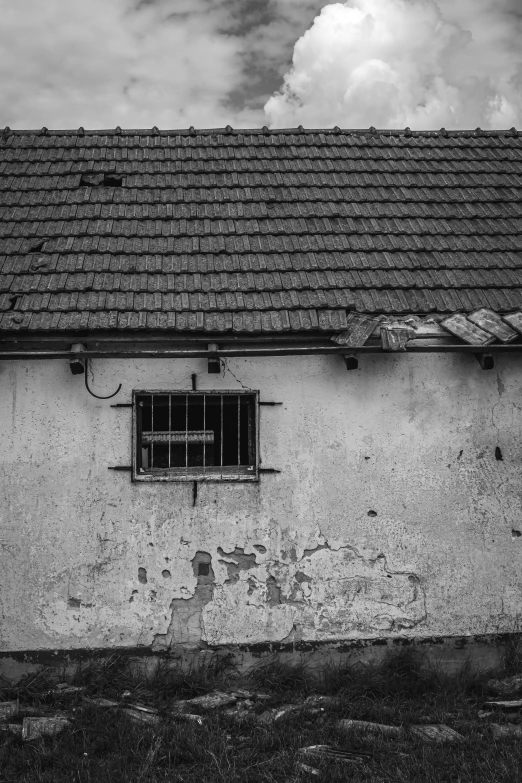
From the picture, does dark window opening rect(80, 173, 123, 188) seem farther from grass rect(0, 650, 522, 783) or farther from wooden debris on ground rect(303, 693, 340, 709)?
wooden debris on ground rect(303, 693, 340, 709)

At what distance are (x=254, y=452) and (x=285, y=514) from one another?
62 centimetres

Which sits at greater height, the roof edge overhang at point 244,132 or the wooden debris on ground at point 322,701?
the roof edge overhang at point 244,132

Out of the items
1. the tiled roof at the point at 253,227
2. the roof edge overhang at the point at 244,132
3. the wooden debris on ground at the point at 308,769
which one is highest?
the roof edge overhang at the point at 244,132

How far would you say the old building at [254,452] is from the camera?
580 centimetres

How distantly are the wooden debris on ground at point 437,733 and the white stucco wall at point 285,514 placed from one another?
3.57ft

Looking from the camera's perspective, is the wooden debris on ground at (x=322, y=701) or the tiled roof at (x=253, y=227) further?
the tiled roof at (x=253, y=227)

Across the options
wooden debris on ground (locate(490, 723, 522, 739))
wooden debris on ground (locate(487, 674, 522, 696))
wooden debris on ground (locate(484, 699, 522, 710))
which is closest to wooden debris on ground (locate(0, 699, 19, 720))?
wooden debris on ground (locate(490, 723, 522, 739))

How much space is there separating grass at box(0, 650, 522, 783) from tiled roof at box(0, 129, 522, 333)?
3018 millimetres

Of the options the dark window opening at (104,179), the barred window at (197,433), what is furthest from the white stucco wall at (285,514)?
the dark window opening at (104,179)

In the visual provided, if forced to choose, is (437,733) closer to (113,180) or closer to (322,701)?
(322,701)

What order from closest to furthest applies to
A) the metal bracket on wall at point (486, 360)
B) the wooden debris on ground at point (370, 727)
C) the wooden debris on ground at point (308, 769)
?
the wooden debris on ground at point (308, 769) < the wooden debris on ground at point (370, 727) < the metal bracket on wall at point (486, 360)

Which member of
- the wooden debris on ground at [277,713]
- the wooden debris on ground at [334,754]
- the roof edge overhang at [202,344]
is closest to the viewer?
the wooden debris on ground at [334,754]

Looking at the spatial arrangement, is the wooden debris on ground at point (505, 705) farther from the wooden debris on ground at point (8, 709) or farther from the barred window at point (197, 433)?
the wooden debris on ground at point (8, 709)

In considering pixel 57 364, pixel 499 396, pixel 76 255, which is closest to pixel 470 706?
pixel 499 396
